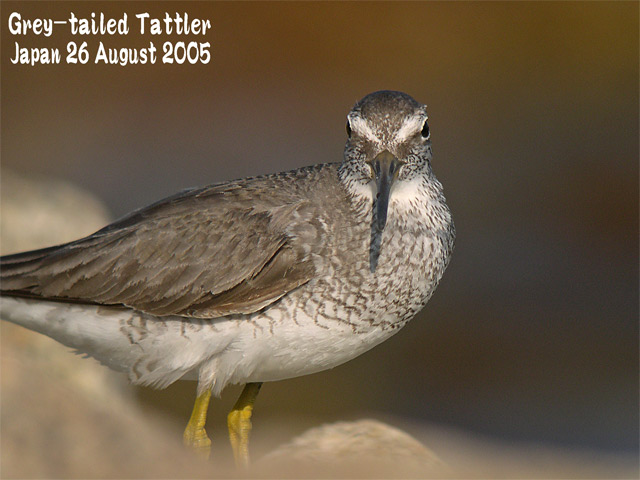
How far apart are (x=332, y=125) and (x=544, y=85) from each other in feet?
19.7

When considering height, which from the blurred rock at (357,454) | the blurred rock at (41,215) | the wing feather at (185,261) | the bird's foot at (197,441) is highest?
the blurred rock at (41,215)

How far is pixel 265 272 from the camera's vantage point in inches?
269

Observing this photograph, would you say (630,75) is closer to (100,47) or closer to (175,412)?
(100,47)

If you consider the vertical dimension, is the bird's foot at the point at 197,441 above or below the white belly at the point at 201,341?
below

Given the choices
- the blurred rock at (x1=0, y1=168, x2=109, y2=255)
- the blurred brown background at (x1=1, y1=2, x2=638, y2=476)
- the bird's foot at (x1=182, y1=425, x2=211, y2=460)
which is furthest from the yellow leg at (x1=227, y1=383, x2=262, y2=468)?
the blurred brown background at (x1=1, y1=2, x2=638, y2=476)

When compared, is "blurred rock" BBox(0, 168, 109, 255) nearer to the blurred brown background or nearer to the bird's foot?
the bird's foot

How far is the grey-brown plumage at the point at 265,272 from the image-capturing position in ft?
22.1

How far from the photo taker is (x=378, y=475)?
625 centimetres

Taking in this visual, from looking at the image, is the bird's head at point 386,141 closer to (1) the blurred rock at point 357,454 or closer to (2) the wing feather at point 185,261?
(2) the wing feather at point 185,261

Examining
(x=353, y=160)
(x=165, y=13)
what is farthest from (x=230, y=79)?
(x=353, y=160)

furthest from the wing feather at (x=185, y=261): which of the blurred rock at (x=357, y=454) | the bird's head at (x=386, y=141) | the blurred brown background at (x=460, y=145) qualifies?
the blurred brown background at (x=460, y=145)

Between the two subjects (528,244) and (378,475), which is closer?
(378,475)

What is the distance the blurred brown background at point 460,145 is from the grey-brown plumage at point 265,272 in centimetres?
692

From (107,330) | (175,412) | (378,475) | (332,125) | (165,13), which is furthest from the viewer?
(332,125)
